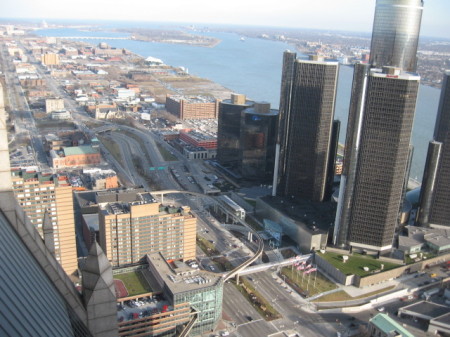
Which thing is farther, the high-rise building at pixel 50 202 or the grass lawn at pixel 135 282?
the high-rise building at pixel 50 202

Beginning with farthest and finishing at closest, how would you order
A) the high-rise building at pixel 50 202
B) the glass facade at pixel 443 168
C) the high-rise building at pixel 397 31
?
the high-rise building at pixel 397 31 < the glass facade at pixel 443 168 < the high-rise building at pixel 50 202

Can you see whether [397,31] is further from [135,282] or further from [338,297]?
[135,282]

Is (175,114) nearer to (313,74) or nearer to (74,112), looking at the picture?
(74,112)

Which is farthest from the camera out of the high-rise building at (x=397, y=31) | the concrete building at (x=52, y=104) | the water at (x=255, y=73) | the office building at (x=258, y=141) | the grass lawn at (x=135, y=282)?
the concrete building at (x=52, y=104)

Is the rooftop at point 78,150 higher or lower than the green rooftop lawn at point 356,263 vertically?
higher

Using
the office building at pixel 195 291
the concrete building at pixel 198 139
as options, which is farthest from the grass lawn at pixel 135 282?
the concrete building at pixel 198 139

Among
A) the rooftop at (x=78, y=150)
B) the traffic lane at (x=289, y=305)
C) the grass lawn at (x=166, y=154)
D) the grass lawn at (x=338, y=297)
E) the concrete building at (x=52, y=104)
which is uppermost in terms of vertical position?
the concrete building at (x=52, y=104)

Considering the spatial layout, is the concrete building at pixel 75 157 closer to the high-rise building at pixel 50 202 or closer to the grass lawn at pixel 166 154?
the grass lawn at pixel 166 154
